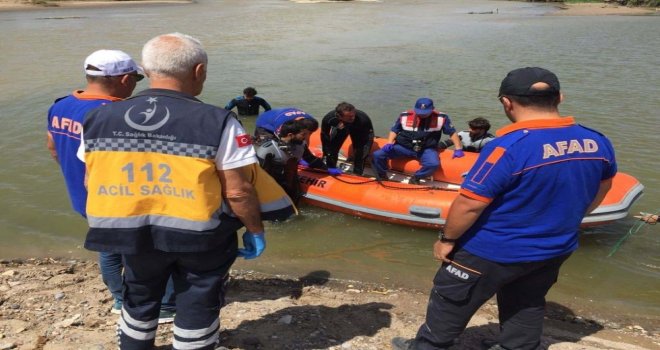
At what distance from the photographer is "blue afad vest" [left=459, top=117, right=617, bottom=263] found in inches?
73.2

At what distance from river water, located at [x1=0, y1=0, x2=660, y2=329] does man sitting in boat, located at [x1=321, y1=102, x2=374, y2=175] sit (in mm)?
971

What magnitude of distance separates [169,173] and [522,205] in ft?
4.19

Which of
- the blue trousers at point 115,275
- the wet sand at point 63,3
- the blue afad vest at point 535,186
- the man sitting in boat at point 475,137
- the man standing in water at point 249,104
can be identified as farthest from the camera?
the wet sand at point 63,3

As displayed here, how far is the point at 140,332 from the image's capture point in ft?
6.68

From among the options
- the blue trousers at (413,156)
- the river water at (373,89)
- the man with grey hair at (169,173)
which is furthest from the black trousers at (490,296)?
the blue trousers at (413,156)

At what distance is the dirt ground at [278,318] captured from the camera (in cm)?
275

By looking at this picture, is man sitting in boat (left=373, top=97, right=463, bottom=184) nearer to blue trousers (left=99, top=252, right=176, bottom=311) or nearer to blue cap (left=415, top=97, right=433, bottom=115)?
blue cap (left=415, top=97, right=433, bottom=115)

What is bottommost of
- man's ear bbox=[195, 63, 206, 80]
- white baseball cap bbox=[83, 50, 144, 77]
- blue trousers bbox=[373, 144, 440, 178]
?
blue trousers bbox=[373, 144, 440, 178]

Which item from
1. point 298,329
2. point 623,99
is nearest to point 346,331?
point 298,329

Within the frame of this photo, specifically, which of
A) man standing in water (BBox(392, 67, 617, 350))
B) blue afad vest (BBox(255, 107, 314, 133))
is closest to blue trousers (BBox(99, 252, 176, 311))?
man standing in water (BBox(392, 67, 617, 350))

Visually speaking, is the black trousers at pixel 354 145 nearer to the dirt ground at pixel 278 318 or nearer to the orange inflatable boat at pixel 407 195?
the orange inflatable boat at pixel 407 195

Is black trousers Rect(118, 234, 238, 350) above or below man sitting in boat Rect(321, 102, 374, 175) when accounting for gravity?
above

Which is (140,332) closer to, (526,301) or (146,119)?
(146,119)

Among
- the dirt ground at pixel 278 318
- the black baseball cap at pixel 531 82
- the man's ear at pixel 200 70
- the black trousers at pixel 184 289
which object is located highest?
the black baseball cap at pixel 531 82
